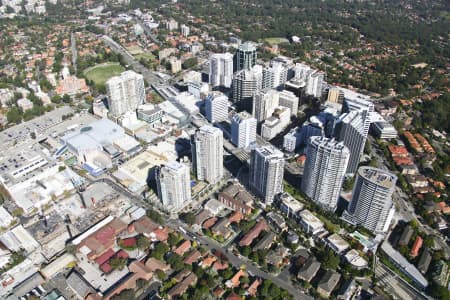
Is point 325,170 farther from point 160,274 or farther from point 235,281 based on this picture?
point 160,274

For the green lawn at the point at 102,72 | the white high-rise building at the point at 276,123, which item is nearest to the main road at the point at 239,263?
the white high-rise building at the point at 276,123

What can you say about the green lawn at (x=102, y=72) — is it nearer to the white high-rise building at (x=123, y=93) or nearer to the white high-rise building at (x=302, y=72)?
the white high-rise building at (x=123, y=93)

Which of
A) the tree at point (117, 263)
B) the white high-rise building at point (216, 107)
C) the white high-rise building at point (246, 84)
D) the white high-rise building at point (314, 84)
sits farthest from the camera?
the white high-rise building at point (314, 84)

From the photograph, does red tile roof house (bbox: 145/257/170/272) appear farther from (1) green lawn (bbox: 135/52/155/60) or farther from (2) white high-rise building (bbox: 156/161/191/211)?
(1) green lawn (bbox: 135/52/155/60)


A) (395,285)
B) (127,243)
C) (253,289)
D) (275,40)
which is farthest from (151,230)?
(275,40)

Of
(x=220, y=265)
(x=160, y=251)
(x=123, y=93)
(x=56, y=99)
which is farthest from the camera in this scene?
(x=56, y=99)

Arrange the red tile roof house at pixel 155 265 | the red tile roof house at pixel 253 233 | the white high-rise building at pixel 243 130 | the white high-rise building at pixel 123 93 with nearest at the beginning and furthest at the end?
the red tile roof house at pixel 155 265, the red tile roof house at pixel 253 233, the white high-rise building at pixel 243 130, the white high-rise building at pixel 123 93
